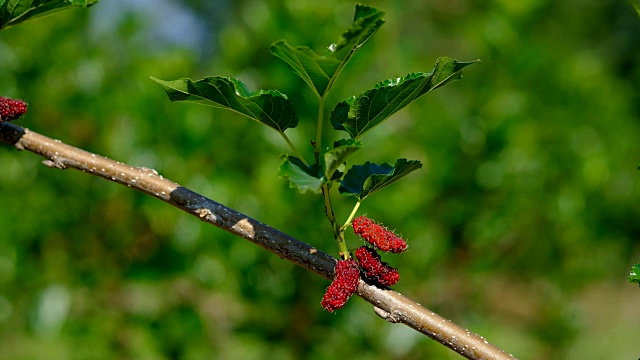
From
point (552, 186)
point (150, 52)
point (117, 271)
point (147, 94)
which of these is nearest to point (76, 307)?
point (117, 271)

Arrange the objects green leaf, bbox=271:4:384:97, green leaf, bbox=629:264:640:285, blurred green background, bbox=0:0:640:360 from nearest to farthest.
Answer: green leaf, bbox=271:4:384:97
green leaf, bbox=629:264:640:285
blurred green background, bbox=0:0:640:360

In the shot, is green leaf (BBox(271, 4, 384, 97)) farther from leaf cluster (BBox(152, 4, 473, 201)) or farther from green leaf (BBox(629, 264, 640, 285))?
green leaf (BBox(629, 264, 640, 285))

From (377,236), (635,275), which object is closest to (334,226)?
(377,236)

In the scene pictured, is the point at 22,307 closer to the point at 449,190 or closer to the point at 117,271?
the point at 117,271

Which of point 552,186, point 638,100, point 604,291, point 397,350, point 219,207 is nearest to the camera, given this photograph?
point 219,207

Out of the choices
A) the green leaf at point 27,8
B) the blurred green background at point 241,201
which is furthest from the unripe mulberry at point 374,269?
the blurred green background at point 241,201

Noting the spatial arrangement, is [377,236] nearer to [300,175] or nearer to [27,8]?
[300,175]

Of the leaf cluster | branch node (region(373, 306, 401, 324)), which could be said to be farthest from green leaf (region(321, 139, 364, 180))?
branch node (region(373, 306, 401, 324))
